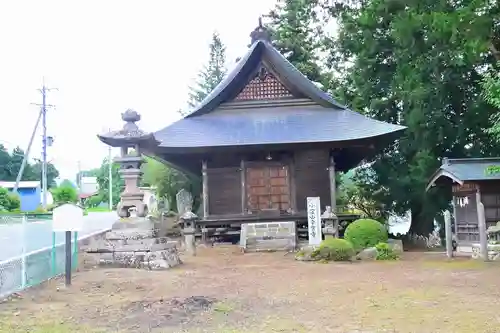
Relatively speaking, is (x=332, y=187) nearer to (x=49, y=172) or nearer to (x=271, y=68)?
(x=271, y=68)

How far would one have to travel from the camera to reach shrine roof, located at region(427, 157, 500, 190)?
13586mm

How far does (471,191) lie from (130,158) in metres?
9.43

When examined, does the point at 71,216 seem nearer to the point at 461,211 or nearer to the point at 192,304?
the point at 192,304

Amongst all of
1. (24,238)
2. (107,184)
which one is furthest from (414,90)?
(107,184)

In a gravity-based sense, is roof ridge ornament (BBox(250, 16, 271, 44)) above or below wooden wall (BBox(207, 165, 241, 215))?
above

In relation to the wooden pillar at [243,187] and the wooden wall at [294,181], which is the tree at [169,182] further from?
the wooden pillar at [243,187]

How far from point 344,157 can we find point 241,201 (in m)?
5.51

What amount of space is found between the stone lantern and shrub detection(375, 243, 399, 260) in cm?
624

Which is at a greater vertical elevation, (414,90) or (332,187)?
(414,90)

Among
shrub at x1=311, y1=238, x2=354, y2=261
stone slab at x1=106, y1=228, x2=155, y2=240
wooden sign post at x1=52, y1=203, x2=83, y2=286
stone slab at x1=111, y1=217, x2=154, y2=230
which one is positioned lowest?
shrub at x1=311, y1=238, x2=354, y2=261

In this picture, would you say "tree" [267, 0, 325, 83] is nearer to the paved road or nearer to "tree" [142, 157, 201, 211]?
"tree" [142, 157, 201, 211]

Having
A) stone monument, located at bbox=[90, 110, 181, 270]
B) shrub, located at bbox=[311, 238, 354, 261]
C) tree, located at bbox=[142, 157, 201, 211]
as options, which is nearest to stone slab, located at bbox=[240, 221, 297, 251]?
shrub, located at bbox=[311, 238, 354, 261]

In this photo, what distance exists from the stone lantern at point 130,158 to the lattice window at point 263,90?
28.2 ft

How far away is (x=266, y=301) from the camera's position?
7.41m
